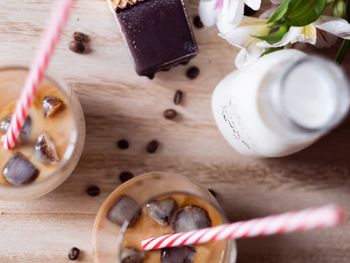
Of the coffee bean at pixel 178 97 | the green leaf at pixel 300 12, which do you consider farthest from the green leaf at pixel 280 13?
the coffee bean at pixel 178 97

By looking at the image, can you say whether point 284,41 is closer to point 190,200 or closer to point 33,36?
point 190,200

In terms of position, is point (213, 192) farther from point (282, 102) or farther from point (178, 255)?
point (282, 102)

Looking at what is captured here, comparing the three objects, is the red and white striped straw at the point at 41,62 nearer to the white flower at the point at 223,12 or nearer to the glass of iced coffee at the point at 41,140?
the glass of iced coffee at the point at 41,140

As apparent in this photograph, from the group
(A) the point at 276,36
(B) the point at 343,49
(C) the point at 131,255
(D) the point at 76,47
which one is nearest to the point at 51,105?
(D) the point at 76,47

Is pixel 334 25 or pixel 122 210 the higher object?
pixel 334 25

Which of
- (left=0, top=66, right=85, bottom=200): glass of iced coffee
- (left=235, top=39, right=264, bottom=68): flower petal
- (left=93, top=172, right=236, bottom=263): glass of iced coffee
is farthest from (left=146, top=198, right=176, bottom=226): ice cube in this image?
(left=235, top=39, right=264, bottom=68): flower petal
